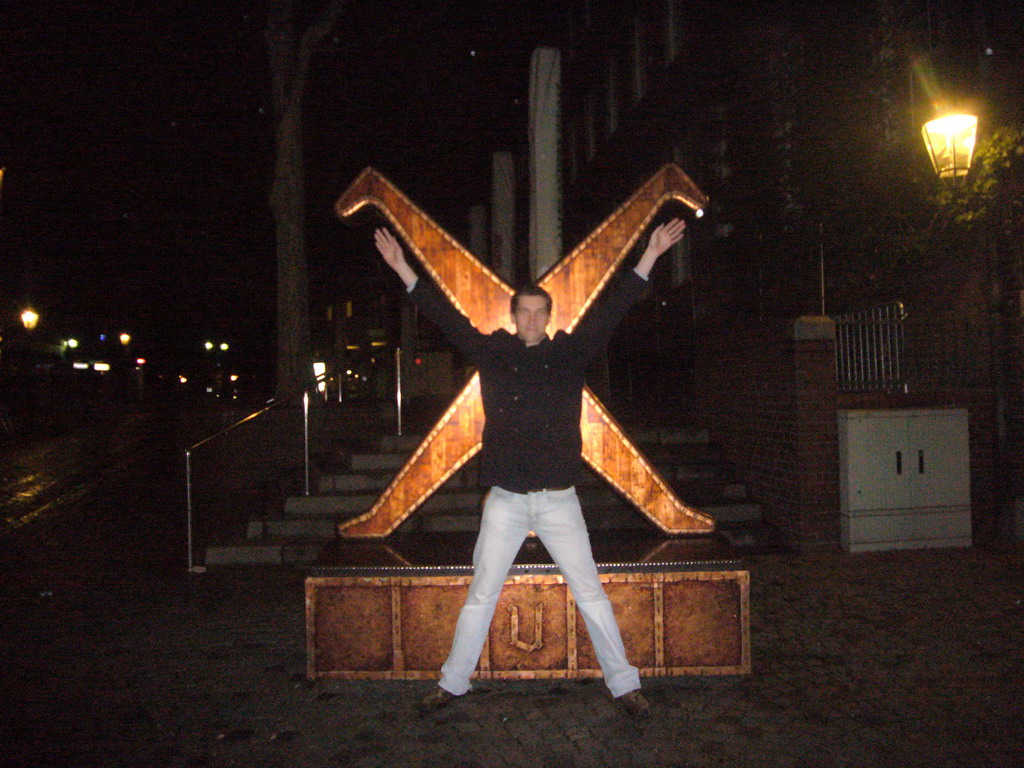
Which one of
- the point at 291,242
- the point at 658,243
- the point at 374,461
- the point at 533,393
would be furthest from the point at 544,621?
the point at 291,242

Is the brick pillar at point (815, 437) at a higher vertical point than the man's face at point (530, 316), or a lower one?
lower

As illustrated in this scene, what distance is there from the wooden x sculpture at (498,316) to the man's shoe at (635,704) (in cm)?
123

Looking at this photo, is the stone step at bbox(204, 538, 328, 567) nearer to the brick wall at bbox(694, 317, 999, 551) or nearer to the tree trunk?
the tree trunk

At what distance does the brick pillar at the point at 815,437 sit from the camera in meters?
7.18

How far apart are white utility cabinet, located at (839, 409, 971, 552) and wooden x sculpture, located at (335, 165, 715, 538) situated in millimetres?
3014

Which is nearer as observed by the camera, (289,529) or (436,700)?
(436,700)

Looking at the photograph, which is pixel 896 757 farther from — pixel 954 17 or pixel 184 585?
pixel 954 17

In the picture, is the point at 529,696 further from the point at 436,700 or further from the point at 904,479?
the point at 904,479

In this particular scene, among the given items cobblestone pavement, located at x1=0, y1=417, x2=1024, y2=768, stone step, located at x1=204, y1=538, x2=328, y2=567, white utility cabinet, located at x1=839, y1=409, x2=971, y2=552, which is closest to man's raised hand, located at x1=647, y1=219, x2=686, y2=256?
cobblestone pavement, located at x1=0, y1=417, x2=1024, y2=768

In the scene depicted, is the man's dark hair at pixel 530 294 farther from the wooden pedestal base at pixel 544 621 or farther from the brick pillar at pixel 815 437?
the brick pillar at pixel 815 437

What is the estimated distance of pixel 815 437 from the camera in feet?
23.8

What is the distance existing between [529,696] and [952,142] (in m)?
5.68

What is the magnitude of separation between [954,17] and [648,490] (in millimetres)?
6921

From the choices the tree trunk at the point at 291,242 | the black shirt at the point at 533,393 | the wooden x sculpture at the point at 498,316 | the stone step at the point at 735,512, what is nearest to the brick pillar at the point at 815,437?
the stone step at the point at 735,512
